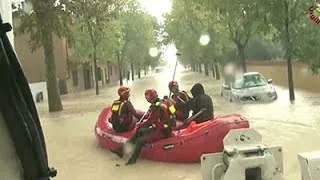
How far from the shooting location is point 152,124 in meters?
10.3

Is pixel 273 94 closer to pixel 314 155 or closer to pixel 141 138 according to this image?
pixel 141 138

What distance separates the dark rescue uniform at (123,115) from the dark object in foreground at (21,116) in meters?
9.25

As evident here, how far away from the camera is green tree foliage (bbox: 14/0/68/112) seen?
24938mm

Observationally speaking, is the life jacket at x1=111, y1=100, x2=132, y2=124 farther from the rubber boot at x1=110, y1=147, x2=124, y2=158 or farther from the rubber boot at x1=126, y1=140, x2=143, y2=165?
the rubber boot at x1=126, y1=140, x2=143, y2=165

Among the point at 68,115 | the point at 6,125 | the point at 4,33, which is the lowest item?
the point at 68,115

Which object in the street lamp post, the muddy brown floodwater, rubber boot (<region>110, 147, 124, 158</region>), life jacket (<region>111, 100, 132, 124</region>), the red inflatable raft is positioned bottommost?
the muddy brown floodwater

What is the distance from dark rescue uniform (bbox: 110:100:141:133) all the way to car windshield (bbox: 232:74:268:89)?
40.2 feet

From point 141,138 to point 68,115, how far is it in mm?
13363

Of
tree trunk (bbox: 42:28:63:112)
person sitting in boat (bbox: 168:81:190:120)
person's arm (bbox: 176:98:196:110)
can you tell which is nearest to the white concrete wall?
person's arm (bbox: 176:98:196:110)

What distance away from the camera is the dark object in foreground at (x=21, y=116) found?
1901 millimetres

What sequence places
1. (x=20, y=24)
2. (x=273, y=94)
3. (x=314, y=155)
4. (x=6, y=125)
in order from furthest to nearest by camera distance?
1. (x=20, y=24)
2. (x=273, y=94)
3. (x=314, y=155)
4. (x=6, y=125)

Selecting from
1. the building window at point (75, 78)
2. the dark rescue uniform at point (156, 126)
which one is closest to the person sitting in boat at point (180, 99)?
the dark rescue uniform at point (156, 126)

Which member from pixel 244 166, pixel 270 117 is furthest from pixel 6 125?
pixel 270 117

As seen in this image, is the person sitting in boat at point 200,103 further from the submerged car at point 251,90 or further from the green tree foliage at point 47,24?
the green tree foliage at point 47,24
